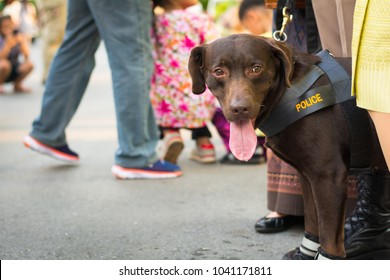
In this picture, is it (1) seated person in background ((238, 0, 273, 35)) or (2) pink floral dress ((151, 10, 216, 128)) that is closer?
(2) pink floral dress ((151, 10, 216, 128))

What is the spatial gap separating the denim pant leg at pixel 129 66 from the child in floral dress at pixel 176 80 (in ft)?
1.88

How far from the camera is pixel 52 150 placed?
552 centimetres

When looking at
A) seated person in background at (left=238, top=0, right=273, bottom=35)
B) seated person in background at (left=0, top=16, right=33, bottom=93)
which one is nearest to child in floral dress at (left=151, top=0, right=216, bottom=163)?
seated person in background at (left=238, top=0, right=273, bottom=35)

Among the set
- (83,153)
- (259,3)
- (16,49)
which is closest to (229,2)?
(16,49)

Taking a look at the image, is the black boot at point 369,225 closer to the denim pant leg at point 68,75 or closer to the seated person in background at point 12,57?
the denim pant leg at point 68,75

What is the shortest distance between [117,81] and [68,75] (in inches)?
22.4

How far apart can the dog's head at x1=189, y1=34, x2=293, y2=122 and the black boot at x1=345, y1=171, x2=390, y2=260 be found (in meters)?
0.75

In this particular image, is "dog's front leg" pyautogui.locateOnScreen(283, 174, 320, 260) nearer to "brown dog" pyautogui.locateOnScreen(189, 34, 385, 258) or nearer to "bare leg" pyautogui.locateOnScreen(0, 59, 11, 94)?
"brown dog" pyautogui.locateOnScreen(189, 34, 385, 258)

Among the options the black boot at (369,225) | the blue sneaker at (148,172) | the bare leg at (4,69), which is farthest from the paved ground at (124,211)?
the bare leg at (4,69)

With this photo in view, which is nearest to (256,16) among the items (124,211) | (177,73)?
(177,73)

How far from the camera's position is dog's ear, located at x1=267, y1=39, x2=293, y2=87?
286 cm

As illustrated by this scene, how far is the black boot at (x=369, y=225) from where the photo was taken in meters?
3.33

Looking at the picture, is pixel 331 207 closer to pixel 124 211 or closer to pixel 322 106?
pixel 322 106

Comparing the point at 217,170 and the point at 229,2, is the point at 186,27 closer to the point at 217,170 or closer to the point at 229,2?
the point at 217,170
